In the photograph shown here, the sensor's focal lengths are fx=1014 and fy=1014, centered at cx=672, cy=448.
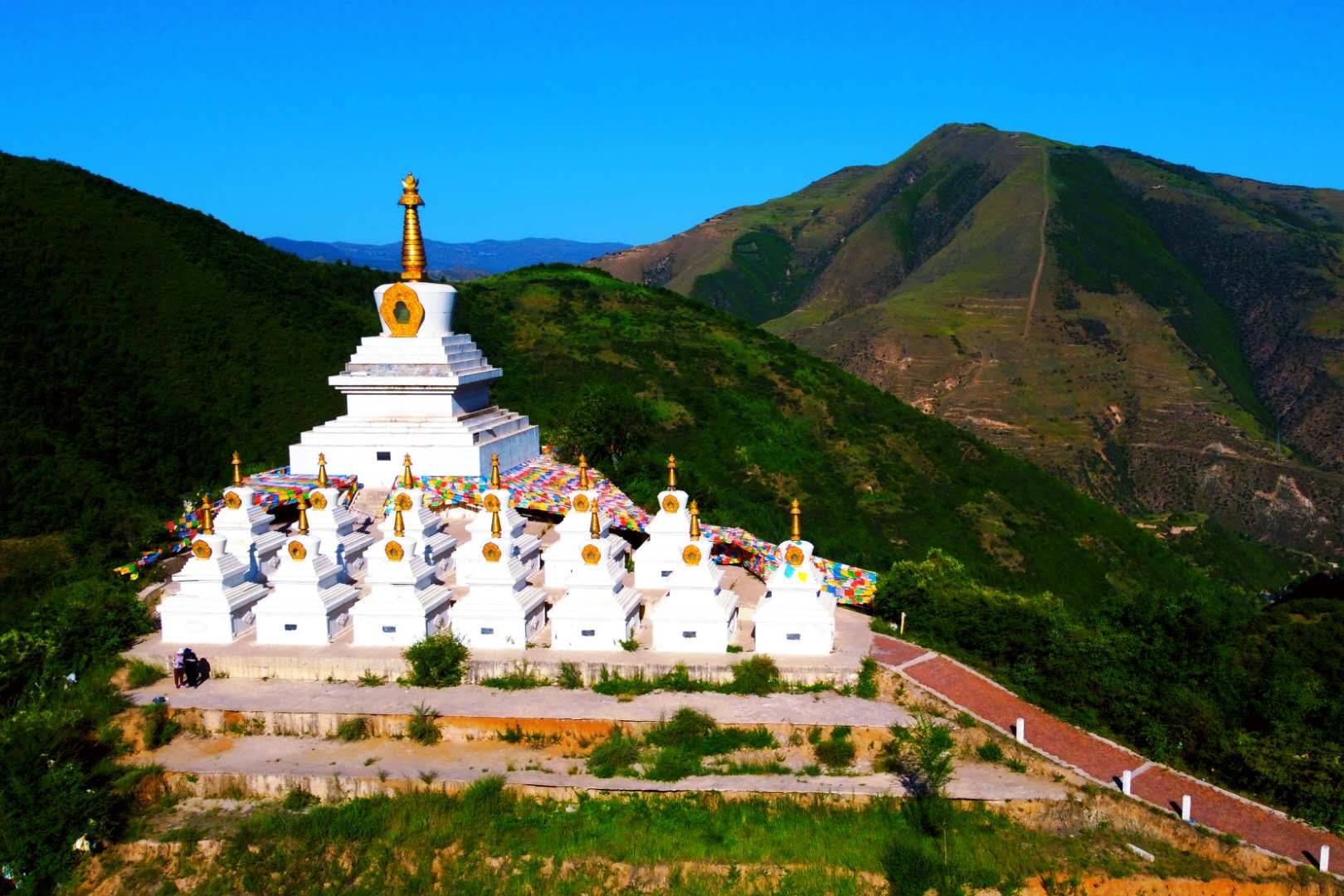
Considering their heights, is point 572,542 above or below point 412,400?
below

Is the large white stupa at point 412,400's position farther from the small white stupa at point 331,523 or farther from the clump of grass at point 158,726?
the clump of grass at point 158,726

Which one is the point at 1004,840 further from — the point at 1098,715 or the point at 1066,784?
the point at 1098,715

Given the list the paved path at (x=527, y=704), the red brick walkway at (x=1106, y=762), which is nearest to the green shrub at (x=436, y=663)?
the paved path at (x=527, y=704)

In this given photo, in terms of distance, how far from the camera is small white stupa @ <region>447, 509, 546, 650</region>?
14812 mm

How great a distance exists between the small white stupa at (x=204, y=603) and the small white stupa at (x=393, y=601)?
1878 mm

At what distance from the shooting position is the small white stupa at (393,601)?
1482cm

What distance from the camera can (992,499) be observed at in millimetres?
35844

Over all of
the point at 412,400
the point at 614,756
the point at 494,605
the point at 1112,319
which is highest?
the point at 1112,319

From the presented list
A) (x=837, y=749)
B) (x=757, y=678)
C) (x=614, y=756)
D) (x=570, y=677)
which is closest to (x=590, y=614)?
(x=570, y=677)

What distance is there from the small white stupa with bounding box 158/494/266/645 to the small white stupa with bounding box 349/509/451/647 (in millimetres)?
1878

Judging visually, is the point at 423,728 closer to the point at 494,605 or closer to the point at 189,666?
the point at 494,605

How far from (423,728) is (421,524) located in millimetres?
4857

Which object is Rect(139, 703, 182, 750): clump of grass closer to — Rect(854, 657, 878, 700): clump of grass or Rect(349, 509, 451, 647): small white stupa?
Rect(349, 509, 451, 647): small white stupa

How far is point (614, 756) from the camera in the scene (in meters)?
12.1
